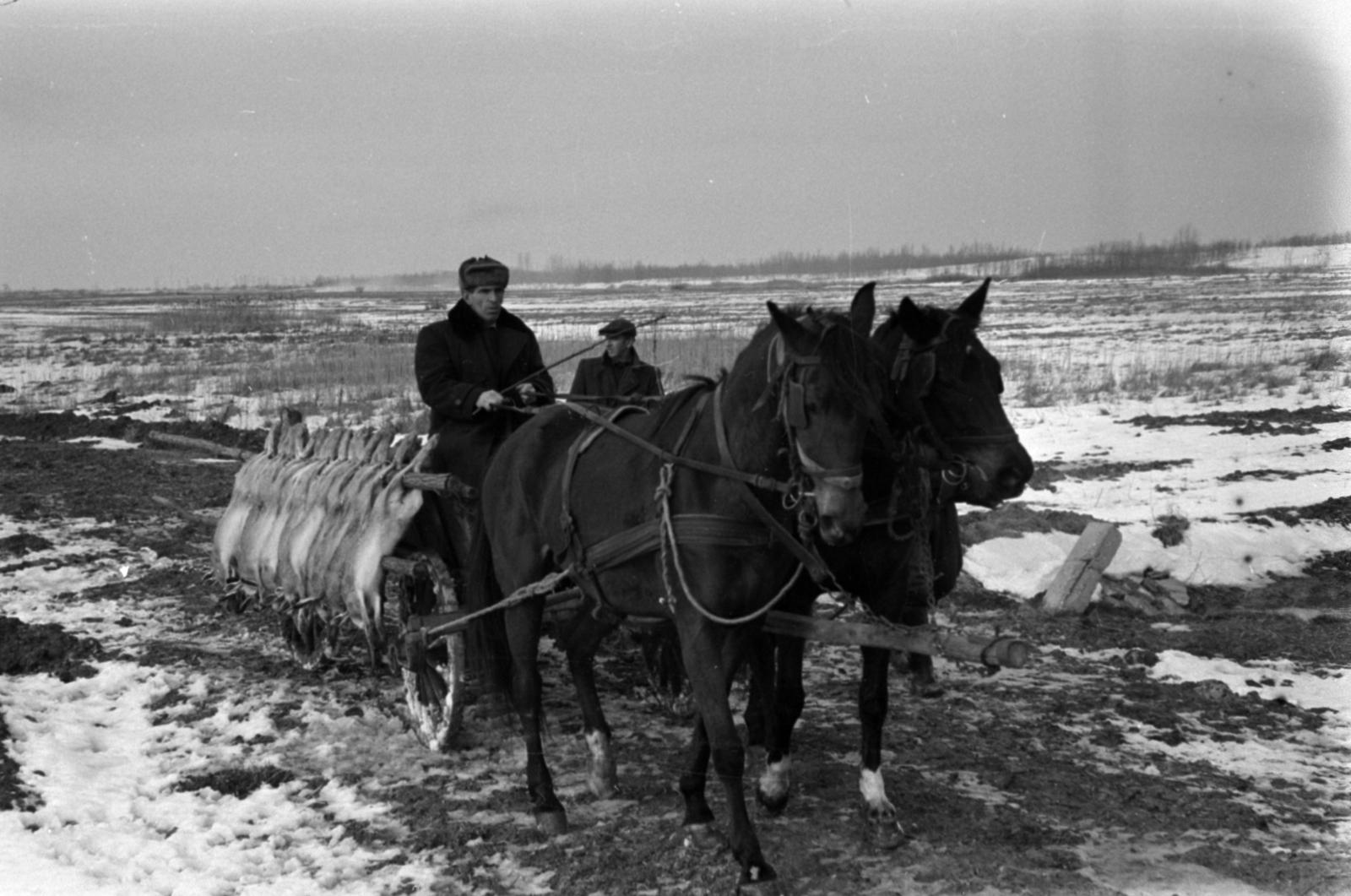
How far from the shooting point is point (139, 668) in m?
7.62

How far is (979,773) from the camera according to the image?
602cm

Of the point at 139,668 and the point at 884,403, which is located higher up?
the point at 884,403

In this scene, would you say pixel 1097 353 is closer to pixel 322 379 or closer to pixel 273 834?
pixel 322 379

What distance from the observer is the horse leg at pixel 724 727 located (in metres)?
4.64

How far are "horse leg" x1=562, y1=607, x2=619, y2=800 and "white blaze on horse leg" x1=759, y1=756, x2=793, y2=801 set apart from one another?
765 millimetres

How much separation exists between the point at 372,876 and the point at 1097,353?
26.0 m

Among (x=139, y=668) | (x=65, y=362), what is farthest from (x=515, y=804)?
(x=65, y=362)

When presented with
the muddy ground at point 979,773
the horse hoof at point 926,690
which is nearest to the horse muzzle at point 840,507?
the muddy ground at point 979,773

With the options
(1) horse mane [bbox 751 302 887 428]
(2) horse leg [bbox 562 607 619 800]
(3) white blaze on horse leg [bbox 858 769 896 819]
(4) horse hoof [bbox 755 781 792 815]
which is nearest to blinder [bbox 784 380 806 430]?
(1) horse mane [bbox 751 302 887 428]

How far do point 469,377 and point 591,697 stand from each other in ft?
6.65

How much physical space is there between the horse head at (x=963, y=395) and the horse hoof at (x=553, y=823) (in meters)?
2.26

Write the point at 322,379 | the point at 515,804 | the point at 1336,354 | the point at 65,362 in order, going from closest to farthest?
the point at 515,804, the point at 1336,354, the point at 322,379, the point at 65,362

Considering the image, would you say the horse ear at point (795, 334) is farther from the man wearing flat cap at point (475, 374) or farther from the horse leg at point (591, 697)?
the man wearing flat cap at point (475, 374)

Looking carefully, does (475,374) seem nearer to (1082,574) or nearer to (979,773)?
(979,773)
